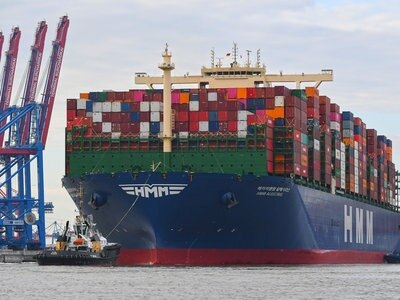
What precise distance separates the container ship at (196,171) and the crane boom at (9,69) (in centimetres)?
4044

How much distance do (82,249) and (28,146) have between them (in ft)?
104

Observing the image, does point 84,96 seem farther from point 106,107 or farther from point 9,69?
point 9,69

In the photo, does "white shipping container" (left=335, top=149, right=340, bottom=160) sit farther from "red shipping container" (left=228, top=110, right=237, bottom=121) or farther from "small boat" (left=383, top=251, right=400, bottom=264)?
"small boat" (left=383, top=251, right=400, bottom=264)

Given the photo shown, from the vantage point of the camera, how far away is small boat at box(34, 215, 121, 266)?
8881cm

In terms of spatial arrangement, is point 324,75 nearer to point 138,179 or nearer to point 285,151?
point 285,151

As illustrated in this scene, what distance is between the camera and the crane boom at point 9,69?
135 meters

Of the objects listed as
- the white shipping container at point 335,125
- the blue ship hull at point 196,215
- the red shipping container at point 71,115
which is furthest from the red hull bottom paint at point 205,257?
the white shipping container at point 335,125

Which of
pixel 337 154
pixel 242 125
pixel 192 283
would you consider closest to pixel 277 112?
pixel 242 125

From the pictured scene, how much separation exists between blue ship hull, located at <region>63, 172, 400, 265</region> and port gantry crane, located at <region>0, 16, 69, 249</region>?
2506 centimetres

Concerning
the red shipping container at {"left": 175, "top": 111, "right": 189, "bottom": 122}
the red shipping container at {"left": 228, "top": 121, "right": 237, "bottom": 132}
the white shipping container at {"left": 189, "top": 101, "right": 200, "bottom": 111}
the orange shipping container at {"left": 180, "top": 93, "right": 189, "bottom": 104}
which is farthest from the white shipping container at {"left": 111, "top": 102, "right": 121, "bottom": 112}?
the red shipping container at {"left": 228, "top": 121, "right": 237, "bottom": 132}

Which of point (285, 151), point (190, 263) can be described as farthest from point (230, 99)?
point (190, 263)

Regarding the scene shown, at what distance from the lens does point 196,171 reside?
3570 inches

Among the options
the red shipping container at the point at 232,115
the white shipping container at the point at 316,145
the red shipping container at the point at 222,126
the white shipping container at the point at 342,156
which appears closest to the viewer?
the red shipping container at the point at 222,126

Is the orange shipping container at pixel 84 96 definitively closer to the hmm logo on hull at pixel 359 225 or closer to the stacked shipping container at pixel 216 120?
the stacked shipping container at pixel 216 120
